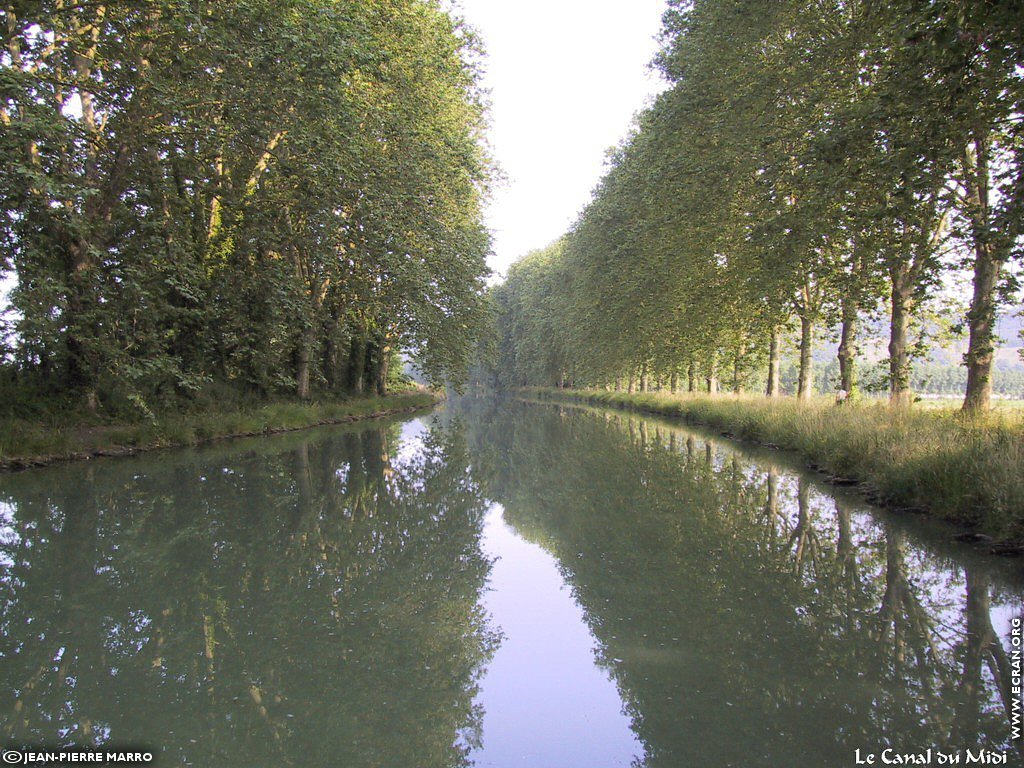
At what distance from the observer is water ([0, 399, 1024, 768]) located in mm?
3160

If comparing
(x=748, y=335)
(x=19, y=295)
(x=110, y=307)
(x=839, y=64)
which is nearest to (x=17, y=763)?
(x=19, y=295)

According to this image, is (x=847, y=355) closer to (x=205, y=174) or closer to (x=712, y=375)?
(x=712, y=375)

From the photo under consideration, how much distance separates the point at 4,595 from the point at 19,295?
24.0 ft

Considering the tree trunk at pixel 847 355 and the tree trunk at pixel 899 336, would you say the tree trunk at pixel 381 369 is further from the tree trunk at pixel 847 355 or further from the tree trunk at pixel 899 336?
the tree trunk at pixel 899 336

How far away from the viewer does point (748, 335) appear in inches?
969

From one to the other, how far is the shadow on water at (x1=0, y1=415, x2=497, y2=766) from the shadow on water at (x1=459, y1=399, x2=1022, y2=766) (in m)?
1.08

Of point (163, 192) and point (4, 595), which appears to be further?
point (163, 192)

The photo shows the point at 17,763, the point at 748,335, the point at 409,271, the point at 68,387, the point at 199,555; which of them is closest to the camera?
the point at 17,763

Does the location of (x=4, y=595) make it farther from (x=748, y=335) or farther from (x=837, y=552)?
(x=748, y=335)

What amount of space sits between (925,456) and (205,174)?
1667 centimetres

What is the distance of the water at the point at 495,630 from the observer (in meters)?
→ 3.16

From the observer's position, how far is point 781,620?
4.69 meters

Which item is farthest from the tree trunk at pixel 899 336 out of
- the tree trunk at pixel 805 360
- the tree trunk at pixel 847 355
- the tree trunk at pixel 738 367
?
the tree trunk at pixel 738 367

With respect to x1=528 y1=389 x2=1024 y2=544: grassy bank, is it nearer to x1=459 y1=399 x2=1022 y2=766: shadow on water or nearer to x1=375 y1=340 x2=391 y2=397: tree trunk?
x1=459 y1=399 x2=1022 y2=766: shadow on water
